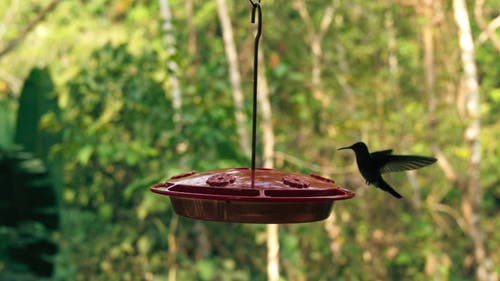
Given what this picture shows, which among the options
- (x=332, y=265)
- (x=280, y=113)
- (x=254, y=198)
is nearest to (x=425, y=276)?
(x=332, y=265)

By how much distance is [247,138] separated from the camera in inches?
313

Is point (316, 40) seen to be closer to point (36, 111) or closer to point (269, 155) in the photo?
point (269, 155)

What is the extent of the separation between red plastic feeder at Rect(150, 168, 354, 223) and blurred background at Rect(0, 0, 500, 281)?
9.50 feet

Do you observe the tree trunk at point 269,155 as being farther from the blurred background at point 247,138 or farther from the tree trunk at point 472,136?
the tree trunk at point 472,136

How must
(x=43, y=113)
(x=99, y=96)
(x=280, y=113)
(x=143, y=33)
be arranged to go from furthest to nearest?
1. (x=143, y=33)
2. (x=280, y=113)
3. (x=43, y=113)
4. (x=99, y=96)

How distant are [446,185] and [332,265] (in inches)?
75.0

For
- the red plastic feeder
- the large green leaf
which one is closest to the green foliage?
the large green leaf

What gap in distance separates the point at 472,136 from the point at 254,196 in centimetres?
563

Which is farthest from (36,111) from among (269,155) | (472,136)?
(472,136)

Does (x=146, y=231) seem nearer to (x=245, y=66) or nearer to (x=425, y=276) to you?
(x=245, y=66)

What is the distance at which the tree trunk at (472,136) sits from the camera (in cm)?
747

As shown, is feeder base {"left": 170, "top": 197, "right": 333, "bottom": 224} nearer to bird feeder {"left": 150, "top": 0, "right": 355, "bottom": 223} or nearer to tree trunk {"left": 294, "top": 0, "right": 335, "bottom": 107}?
bird feeder {"left": 150, "top": 0, "right": 355, "bottom": 223}

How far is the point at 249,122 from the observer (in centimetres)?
664

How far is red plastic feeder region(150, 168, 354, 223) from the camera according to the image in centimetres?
237
